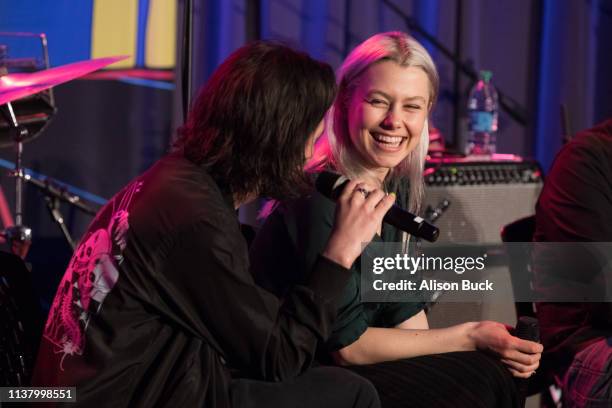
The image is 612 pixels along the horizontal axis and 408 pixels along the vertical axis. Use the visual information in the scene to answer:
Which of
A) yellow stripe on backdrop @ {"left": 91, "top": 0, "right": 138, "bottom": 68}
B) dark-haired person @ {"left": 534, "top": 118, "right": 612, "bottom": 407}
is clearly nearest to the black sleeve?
dark-haired person @ {"left": 534, "top": 118, "right": 612, "bottom": 407}

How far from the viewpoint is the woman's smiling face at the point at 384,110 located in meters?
1.96

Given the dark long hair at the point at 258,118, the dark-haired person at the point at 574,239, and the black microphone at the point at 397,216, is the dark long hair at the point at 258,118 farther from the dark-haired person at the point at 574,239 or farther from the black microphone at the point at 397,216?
the dark-haired person at the point at 574,239

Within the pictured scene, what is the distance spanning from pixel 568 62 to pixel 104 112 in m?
2.13

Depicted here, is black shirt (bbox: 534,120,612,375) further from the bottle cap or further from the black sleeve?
the bottle cap

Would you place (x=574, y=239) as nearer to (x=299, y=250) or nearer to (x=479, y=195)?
(x=299, y=250)

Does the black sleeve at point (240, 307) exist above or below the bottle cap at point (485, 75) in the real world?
below

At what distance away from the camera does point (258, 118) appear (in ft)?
4.87

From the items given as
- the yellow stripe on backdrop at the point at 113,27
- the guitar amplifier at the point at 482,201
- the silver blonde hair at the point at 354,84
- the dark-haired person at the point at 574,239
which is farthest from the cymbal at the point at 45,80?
the yellow stripe on backdrop at the point at 113,27

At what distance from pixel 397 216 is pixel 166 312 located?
0.47 meters

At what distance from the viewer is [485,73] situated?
12.9 feet

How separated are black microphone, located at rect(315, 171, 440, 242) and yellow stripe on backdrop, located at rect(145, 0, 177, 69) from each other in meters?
2.19

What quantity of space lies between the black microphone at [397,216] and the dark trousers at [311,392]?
280 millimetres

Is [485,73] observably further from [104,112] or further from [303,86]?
[303,86]

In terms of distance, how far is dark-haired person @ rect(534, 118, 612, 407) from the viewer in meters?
2.11
